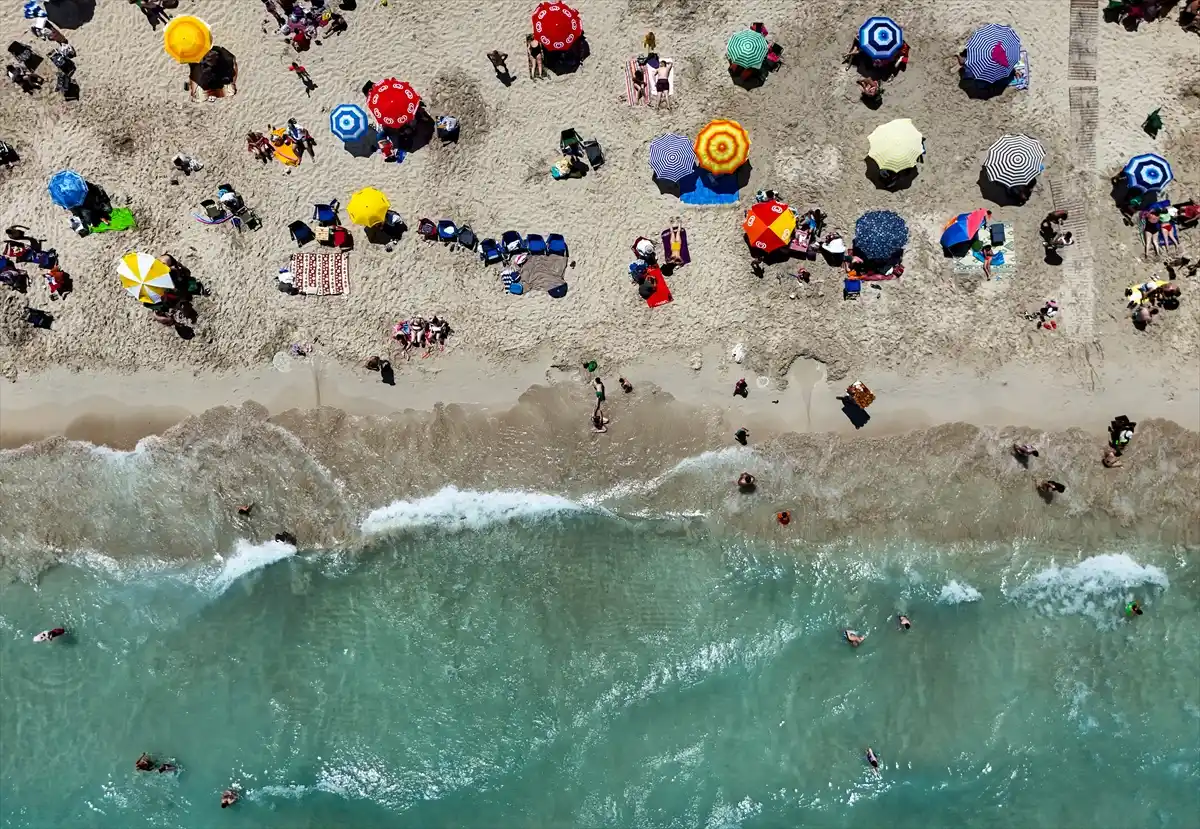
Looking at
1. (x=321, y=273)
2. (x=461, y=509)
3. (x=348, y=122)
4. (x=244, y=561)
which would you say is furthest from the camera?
(x=244, y=561)

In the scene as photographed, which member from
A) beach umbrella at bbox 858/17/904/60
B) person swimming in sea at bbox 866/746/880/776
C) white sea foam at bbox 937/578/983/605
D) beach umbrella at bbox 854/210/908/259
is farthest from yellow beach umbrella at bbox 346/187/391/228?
person swimming in sea at bbox 866/746/880/776

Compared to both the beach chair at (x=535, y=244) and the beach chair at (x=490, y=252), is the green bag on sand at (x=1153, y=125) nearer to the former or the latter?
the beach chair at (x=535, y=244)

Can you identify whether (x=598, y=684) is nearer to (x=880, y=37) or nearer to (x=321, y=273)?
(x=321, y=273)

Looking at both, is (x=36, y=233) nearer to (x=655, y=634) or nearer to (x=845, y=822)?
(x=655, y=634)

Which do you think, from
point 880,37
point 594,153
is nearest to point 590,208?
point 594,153

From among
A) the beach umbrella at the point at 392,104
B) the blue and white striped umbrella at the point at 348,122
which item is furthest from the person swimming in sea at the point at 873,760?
the blue and white striped umbrella at the point at 348,122

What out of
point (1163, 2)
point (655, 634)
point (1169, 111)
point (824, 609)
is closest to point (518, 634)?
point (655, 634)

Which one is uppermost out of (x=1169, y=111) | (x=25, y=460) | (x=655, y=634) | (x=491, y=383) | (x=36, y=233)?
(x=1169, y=111)
